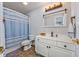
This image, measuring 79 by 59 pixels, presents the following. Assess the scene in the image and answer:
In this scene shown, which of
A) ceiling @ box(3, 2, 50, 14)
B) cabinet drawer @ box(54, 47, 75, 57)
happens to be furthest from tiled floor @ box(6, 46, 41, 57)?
ceiling @ box(3, 2, 50, 14)

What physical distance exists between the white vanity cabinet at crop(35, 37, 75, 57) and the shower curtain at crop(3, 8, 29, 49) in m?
0.27

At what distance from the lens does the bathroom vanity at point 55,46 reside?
121cm

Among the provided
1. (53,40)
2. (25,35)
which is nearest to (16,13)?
(25,35)

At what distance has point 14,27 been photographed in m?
1.24

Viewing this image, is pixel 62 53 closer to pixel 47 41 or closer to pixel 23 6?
pixel 47 41

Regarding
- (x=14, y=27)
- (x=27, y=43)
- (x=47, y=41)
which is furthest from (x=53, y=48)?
(x=14, y=27)

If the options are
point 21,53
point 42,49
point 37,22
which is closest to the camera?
point 21,53

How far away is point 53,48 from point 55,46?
0.05 meters

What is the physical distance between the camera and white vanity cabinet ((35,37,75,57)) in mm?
1215

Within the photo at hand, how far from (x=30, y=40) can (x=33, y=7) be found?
54 centimetres

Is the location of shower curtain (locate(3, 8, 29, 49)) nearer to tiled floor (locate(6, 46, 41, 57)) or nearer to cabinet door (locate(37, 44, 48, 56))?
tiled floor (locate(6, 46, 41, 57))

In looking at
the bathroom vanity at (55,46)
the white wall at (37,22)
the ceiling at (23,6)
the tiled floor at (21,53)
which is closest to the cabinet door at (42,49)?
the bathroom vanity at (55,46)

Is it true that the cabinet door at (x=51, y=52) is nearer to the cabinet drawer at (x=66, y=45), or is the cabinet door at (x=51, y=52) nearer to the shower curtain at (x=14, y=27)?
the cabinet drawer at (x=66, y=45)

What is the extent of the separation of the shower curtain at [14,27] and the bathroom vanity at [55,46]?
26 cm
